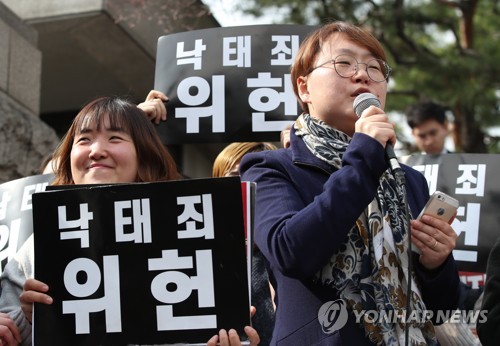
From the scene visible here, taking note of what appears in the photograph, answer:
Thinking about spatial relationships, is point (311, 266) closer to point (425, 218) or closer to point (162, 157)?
point (425, 218)

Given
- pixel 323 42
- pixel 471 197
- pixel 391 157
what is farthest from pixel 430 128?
pixel 391 157

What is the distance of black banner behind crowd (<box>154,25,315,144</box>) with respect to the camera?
392cm

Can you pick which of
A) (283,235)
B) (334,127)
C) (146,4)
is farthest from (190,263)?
(146,4)

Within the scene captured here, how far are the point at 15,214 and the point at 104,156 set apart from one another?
93 centimetres

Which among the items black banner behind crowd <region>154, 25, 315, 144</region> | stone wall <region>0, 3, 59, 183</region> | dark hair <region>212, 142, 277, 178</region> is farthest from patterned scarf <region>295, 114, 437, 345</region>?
stone wall <region>0, 3, 59, 183</region>

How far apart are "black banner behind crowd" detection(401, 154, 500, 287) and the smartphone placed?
5.15 feet

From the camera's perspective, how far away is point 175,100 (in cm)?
399

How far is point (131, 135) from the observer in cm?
314

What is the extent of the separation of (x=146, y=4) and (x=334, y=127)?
5217mm

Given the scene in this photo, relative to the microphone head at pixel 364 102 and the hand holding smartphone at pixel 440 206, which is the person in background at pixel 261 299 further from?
the hand holding smartphone at pixel 440 206

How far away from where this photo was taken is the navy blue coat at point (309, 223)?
7.30 feet

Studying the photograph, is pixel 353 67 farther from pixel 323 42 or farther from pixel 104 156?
pixel 104 156

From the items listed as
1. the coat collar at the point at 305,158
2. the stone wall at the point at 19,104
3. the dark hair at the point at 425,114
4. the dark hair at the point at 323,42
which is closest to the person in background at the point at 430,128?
the dark hair at the point at 425,114

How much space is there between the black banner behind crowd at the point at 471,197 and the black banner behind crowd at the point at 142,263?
6.11ft
